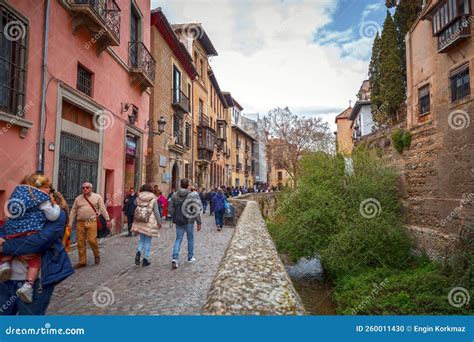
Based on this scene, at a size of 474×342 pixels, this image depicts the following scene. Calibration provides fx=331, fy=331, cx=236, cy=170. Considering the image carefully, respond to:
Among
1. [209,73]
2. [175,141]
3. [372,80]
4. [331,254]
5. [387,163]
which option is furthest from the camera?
[209,73]

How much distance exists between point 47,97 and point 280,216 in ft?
35.5

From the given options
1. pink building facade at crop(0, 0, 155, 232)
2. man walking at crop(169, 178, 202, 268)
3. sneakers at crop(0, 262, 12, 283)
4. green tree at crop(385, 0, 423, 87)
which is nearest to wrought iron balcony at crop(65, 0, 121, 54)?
pink building facade at crop(0, 0, 155, 232)

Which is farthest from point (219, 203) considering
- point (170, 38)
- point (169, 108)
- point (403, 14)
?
point (403, 14)

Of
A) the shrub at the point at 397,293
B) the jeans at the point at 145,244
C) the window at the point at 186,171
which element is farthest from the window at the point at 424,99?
the window at the point at 186,171

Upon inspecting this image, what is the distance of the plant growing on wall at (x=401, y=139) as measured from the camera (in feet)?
A: 50.0

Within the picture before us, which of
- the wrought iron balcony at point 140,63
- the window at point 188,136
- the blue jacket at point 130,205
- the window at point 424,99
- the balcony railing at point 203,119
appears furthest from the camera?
the balcony railing at point 203,119

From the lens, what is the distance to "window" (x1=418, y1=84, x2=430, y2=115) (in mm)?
14231

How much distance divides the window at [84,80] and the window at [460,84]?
40.5ft

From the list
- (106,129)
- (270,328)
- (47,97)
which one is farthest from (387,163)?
(270,328)

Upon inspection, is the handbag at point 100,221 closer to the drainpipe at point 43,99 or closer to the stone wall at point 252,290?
the drainpipe at point 43,99

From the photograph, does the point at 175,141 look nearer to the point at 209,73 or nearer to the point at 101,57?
the point at 101,57

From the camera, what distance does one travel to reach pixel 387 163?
16422mm

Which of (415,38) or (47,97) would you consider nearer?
(47,97)

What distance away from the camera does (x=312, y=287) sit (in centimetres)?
1320
